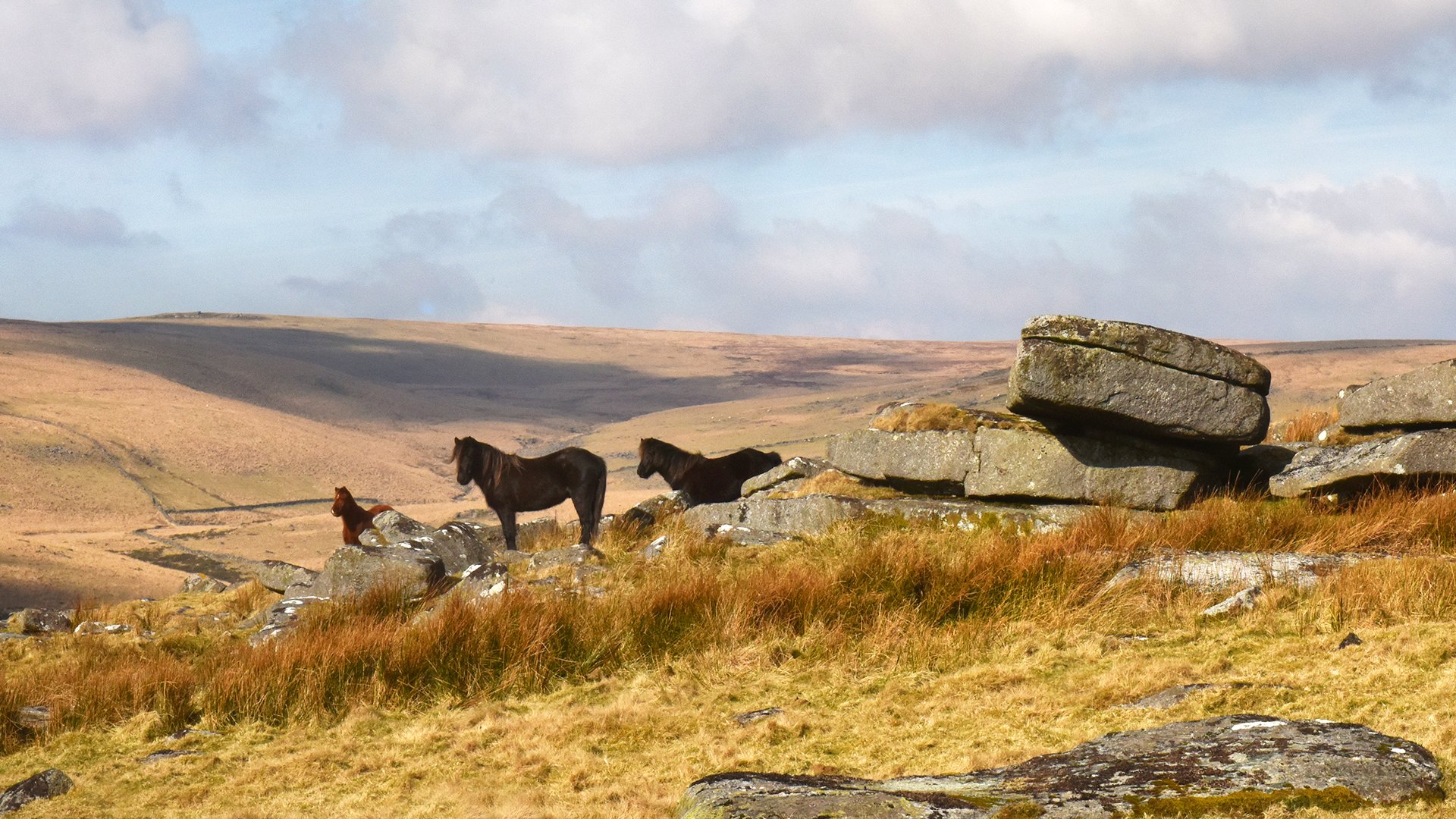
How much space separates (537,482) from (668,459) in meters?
2.79

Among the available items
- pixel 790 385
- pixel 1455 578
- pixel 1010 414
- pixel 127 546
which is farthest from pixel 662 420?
pixel 1455 578

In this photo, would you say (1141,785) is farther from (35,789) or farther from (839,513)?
(839,513)

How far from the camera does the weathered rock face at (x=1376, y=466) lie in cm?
1026

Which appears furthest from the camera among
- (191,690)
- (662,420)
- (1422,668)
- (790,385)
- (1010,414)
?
(790,385)

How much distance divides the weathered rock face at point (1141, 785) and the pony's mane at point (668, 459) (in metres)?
13.4

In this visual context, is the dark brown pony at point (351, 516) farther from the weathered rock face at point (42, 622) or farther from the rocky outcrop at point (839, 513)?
the rocky outcrop at point (839, 513)

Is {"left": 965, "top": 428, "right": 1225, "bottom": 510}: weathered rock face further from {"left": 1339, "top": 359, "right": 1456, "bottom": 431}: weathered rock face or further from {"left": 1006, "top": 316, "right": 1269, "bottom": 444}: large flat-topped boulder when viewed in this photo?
{"left": 1339, "top": 359, "right": 1456, "bottom": 431}: weathered rock face

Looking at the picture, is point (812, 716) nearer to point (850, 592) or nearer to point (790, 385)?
point (850, 592)

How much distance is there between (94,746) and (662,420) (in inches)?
3322

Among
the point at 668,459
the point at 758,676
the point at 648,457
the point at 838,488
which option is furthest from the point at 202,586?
the point at 758,676

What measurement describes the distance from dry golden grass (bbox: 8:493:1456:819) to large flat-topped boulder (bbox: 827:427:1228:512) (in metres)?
1.20

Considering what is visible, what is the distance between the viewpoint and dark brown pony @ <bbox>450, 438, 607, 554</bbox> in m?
15.4

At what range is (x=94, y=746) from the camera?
24.3ft

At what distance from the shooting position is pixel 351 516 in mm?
15258
